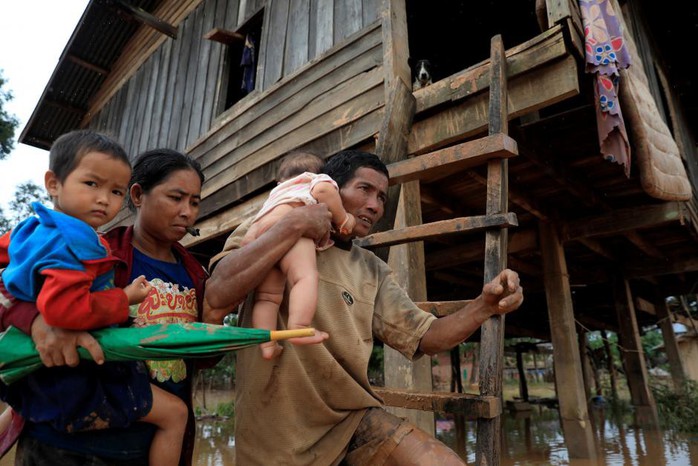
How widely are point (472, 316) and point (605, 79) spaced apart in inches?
76.6

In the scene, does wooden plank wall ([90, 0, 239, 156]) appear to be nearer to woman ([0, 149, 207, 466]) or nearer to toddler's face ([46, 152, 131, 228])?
woman ([0, 149, 207, 466])

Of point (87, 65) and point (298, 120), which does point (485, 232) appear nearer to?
point (298, 120)

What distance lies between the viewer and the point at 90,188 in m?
1.29

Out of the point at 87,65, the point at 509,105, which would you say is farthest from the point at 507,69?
the point at 87,65

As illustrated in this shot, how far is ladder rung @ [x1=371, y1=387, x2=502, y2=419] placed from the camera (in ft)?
5.68

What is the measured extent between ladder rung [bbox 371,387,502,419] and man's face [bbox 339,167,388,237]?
69 centimetres

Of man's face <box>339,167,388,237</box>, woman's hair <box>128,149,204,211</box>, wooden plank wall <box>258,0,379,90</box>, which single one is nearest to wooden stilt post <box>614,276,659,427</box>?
wooden plank wall <box>258,0,379,90</box>

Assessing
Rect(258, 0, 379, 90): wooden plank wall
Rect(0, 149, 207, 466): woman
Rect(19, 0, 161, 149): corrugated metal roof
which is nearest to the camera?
Rect(0, 149, 207, 466): woman

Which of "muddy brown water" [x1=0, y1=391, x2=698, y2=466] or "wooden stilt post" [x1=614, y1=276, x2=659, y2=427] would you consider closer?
"muddy brown water" [x1=0, y1=391, x2=698, y2=466]

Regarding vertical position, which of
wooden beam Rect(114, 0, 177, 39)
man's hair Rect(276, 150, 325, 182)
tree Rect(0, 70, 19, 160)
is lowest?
man's hair Rect(276, 150, 325, 182)

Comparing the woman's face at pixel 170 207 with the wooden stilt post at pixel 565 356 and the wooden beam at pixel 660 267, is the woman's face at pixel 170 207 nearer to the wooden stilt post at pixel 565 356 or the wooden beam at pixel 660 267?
the wooden stilt post at pixel 565 356

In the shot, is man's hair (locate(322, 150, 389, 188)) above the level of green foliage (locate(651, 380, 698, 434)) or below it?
above

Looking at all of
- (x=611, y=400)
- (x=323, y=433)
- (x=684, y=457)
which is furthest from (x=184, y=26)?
(x=611, y=400)

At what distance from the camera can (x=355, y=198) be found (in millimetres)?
1753
